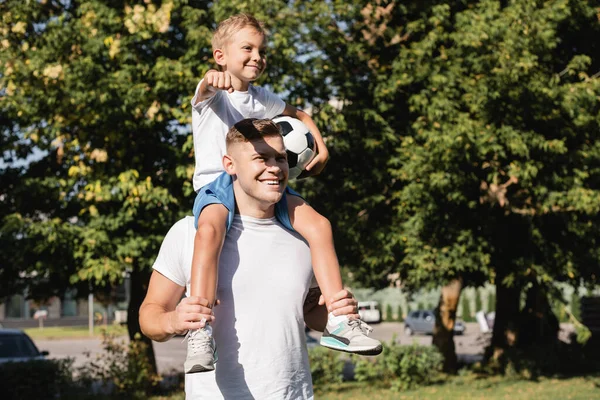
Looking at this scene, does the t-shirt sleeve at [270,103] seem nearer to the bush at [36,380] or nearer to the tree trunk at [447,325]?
the bush at [36,380]

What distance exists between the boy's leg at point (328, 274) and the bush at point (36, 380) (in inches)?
561

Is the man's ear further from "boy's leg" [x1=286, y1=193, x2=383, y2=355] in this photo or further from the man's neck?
"boy's leg" [x1=286, y1=193, x2=383, y2=355]

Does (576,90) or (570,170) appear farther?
(570,170)

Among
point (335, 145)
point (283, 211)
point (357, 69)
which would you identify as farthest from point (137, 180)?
point (283, 211)

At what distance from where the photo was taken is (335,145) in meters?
17.1

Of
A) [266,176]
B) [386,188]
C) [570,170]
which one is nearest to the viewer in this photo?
[266,176]

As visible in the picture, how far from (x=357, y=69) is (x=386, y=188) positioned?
2.76m

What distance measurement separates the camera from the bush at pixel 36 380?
16062 mm

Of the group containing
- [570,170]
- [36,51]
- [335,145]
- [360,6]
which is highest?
[360,6]

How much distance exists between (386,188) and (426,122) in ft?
6.95

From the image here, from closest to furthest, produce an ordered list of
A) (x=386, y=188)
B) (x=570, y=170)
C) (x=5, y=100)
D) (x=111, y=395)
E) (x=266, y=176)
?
A: (x=266, y=176) < (x=5, y=100) < (x=570, y=170) < (x=111, y=395) < (x=386, y=188)

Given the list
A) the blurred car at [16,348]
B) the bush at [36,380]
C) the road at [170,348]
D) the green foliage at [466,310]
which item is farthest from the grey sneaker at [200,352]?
the green foliage at [466,310]

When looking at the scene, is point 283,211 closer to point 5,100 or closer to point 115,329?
point 5,100

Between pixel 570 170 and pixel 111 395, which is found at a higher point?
pixel 570 170
